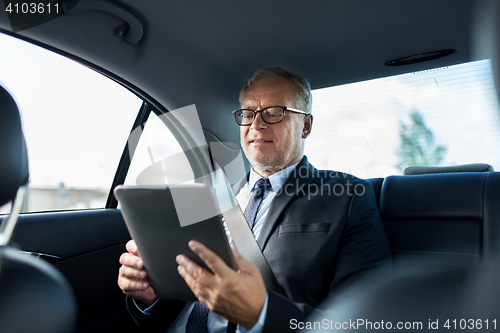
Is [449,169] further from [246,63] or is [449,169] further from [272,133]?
[246,63]

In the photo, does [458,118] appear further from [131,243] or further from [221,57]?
[131,243]

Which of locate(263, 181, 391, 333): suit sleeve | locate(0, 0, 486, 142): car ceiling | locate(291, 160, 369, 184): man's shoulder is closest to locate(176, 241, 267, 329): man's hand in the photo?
locate(263, 181, 391, 333): suit sleeve

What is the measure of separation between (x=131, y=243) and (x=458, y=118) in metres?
1.64

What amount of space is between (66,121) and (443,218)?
1.81m

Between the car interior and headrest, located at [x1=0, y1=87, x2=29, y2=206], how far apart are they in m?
0.63

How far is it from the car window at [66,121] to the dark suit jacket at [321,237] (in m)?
1.01

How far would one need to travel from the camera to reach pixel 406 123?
6.20 feet

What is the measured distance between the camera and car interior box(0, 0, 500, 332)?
4.60 feet

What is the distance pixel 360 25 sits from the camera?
1.59 meters

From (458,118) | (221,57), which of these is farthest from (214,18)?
(458,118)

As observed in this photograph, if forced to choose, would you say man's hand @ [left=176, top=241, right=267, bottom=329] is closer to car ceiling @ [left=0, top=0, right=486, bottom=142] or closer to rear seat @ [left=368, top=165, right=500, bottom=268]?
rear seat @ [left=368, top=165, right=500, bottom=268]

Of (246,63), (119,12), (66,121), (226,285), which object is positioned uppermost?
(119,12)

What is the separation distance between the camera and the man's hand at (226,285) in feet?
2.51

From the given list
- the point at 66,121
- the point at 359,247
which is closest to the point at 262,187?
the point at 359,247
